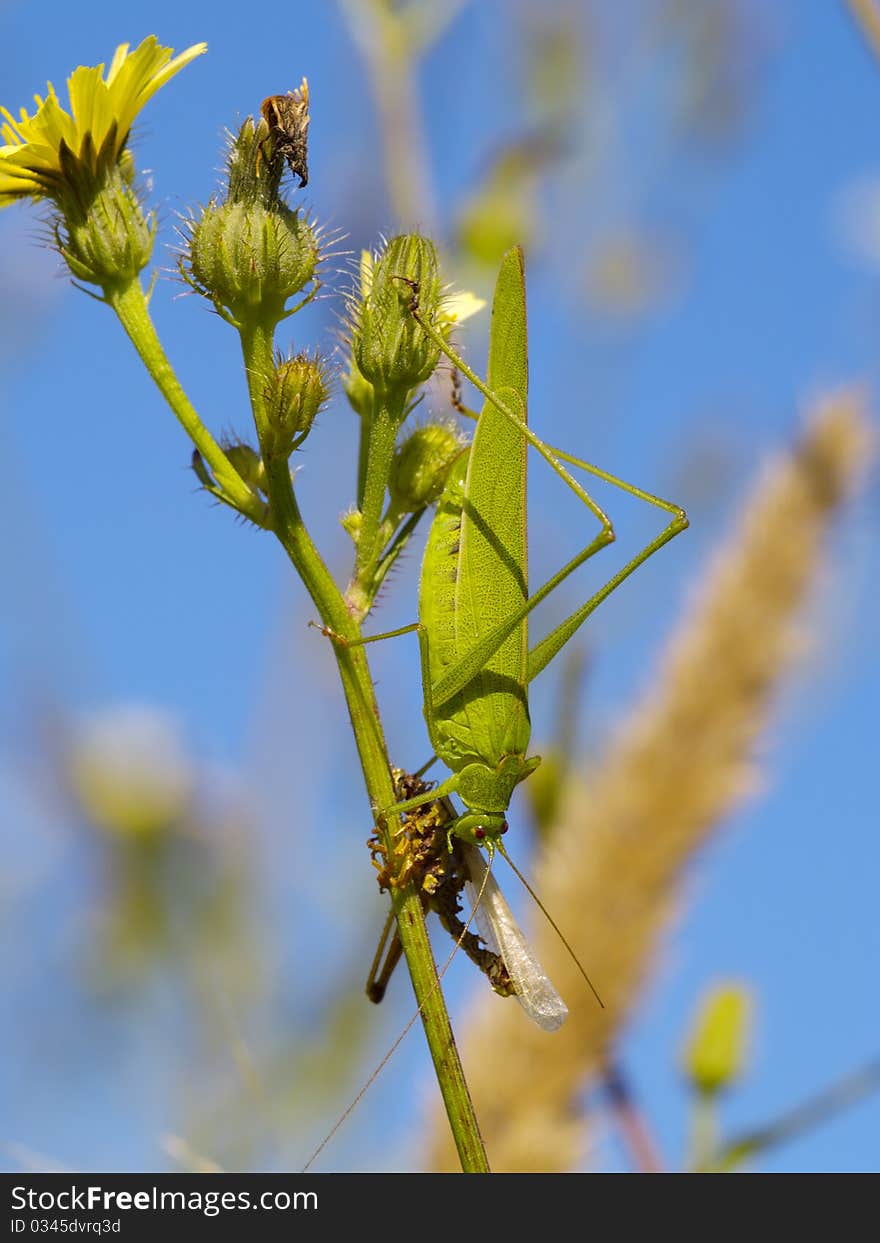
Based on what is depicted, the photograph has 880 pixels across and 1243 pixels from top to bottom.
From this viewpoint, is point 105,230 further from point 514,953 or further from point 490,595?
point 514,953

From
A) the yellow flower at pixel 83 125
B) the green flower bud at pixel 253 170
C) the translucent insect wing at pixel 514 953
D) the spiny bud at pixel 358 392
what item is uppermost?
the yellow flower at pixel 83 125

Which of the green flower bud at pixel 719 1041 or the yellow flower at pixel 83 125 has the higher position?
the yellow flower at pixel 83 125

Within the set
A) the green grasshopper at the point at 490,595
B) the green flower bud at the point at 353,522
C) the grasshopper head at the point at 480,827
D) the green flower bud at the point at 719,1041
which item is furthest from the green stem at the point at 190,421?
the green flower bud at the point at 719,1041

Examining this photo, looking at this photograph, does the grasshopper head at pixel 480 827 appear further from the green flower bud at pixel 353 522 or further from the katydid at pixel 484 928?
the green flower bud at pixel 353 522

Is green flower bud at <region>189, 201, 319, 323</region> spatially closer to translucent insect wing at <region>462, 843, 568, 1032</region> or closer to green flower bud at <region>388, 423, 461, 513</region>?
green flower bud at <region>388, 423, 461, 513</region>

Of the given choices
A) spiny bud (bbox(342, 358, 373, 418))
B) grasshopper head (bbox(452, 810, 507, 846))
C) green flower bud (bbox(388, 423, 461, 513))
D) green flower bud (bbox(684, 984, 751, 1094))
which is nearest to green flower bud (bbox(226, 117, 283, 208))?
spiny bud (bbox(342, 358, 373, 418))

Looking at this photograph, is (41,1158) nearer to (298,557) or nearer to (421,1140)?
(421,1140)
